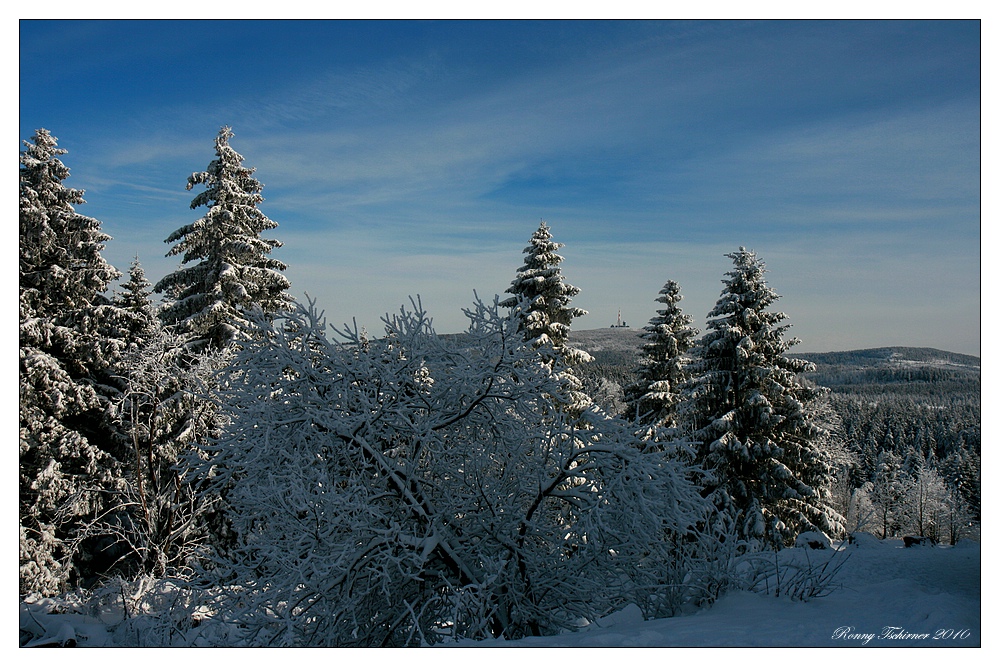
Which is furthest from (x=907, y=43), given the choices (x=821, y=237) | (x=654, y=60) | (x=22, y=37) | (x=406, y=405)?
(x=22, y=37)

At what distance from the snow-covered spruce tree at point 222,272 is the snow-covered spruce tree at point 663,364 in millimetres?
7923

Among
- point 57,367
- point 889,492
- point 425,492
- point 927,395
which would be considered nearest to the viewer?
point 425,492

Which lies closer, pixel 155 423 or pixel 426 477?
pixel 426 477

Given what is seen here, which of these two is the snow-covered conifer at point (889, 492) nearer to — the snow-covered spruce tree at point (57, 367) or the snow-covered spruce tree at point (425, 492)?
the snow-covered spruce tree at point (425, 492)

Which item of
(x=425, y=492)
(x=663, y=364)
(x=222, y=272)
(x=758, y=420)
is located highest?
(x=222, y=272)

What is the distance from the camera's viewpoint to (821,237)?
193 inches

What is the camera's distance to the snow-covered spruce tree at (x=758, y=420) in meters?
10.8

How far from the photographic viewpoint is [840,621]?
12.9 feet

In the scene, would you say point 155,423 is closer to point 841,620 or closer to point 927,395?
point 841,620

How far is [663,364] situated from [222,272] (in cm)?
938

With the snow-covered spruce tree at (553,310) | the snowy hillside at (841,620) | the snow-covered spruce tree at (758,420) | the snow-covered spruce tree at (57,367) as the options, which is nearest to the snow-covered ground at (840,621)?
the snowy hillside at (841,620)

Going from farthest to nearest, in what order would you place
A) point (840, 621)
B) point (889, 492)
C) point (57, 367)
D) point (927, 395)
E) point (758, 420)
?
point (889, 492)
point (758, 420)
point (57, 367)
point (927, 395)
point (840, 621)

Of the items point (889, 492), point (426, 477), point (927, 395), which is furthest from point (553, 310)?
point (889, 492)
